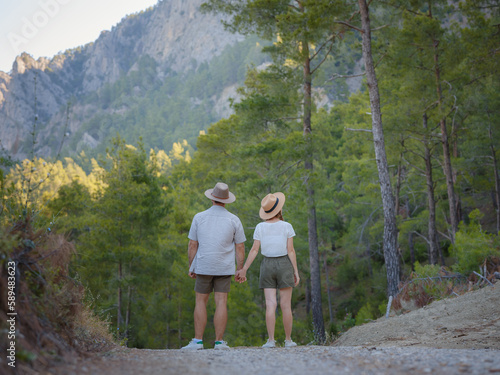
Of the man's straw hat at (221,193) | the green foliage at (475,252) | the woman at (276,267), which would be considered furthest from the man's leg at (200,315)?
the green foliage at (475,252)

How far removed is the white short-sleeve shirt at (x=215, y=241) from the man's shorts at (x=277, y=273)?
526mm

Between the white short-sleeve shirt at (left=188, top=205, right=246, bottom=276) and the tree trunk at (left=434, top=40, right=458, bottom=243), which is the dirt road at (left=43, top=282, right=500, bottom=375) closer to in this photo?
the white short-sleeve shirt at (left=188, top=205, right=246, bottom=276)

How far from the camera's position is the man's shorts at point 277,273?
5.67 meters

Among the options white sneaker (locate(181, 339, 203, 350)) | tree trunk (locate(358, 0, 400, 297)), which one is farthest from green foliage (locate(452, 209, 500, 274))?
white sneaker (locate(181, 339, 203, 350))

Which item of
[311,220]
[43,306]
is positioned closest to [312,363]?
[43,306]

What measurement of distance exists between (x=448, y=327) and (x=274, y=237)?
2802mm

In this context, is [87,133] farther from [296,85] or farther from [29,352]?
[29,352]

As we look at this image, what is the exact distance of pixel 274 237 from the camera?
5715 mm

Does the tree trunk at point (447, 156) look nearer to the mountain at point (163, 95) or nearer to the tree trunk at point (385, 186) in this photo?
the tree trunk at point (385, 186)

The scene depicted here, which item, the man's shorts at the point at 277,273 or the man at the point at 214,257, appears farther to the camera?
the man's shorts at the point at 277,273

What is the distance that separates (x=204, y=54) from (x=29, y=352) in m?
186

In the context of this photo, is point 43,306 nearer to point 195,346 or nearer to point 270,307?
point 195,346

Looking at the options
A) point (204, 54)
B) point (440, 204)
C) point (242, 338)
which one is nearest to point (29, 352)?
point (242, 338)

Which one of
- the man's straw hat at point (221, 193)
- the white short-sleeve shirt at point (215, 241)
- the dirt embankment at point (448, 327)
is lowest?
the dirt embankment at point (448, 327)
